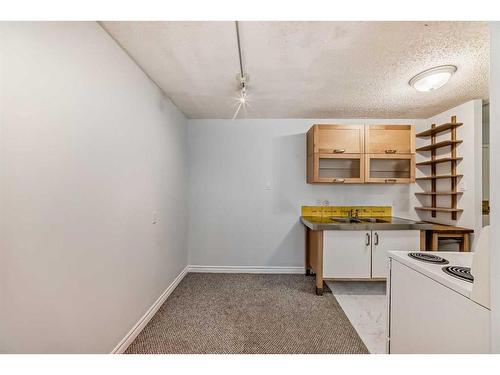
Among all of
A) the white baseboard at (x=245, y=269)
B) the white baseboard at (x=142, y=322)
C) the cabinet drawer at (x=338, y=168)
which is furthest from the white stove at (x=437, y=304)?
the white baseboard at (x=245, y=269)

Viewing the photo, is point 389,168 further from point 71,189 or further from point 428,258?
point 71,189

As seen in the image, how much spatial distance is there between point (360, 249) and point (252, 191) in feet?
5.34

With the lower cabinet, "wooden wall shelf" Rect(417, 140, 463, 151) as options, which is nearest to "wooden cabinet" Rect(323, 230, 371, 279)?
the lower cabinet

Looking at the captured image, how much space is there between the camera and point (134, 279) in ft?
6.07

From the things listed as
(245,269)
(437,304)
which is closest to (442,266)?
(437,304)

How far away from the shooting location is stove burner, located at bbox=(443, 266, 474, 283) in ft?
3.08

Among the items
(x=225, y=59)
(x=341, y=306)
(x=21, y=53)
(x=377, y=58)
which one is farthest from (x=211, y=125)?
(x=341, y=306)

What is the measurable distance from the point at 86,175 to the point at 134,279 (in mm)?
1008

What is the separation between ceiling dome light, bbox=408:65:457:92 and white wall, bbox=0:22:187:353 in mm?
2507

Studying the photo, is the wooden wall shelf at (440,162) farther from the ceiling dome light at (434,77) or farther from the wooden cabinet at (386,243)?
the ceiling dome light at (434,77)

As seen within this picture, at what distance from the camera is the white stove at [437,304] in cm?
80

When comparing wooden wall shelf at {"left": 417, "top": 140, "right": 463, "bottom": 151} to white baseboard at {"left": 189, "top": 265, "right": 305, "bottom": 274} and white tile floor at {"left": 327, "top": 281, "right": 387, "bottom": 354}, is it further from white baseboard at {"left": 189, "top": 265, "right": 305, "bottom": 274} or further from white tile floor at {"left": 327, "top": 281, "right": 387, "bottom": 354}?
white baseboard at {"left": 189, "top": 265, "right": 305, "bottom": 274}
